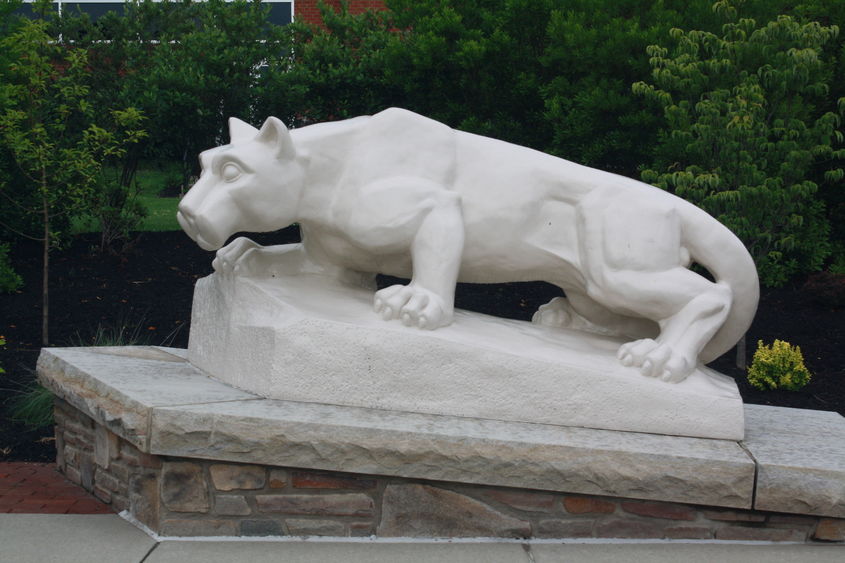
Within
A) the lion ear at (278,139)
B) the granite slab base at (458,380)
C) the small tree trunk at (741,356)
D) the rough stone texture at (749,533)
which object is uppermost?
the lion ear at (278,139)

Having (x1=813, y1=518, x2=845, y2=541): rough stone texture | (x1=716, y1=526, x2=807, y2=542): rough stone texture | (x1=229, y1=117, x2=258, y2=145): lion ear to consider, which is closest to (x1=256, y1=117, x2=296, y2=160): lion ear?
(x1=229, y1=117, x2=258, y2=145): lion ear

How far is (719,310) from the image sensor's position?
4324mm

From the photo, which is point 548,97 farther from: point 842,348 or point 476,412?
point 476,412

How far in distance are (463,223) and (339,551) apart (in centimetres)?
158

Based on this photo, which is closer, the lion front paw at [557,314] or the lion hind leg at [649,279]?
the lion hind leg at [649,279]

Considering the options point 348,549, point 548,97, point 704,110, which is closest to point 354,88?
point 548,97

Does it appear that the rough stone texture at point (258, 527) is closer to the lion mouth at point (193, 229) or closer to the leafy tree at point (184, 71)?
the lion mouth at point (193, 229)

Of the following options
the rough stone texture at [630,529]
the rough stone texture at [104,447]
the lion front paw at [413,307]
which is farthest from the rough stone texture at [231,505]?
the rough stone texture at [630,529]

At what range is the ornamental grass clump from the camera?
6902mm

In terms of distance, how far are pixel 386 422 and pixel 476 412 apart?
17.9 inches

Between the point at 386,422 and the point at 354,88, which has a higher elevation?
the point at 354,88

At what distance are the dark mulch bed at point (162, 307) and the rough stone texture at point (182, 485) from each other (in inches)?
115

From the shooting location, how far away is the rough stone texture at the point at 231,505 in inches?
153

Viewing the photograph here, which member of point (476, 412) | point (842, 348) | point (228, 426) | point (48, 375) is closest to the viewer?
point (228, 426)
